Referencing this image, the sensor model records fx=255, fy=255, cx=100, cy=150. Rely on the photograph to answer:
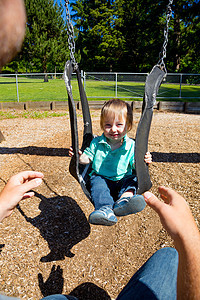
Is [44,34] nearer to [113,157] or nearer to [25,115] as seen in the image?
[25,115]

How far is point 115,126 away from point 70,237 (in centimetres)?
112

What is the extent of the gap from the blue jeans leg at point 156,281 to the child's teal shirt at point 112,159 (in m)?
0.99

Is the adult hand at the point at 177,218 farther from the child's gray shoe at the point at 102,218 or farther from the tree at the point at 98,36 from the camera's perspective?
the tree at the point at 98,36

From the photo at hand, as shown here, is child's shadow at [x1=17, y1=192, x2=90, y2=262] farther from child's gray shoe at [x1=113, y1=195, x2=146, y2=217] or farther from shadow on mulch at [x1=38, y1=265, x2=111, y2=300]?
child's gray shoe at [x1=113, y1=195, x2=146, y2=217]

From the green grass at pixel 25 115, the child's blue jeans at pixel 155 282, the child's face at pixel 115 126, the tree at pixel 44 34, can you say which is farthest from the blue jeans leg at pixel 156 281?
the tree at pixel 44 34

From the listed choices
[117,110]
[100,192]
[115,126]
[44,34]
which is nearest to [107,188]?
[100,192]

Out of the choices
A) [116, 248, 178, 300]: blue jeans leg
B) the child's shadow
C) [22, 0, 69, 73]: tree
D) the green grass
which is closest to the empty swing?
the child's shadow

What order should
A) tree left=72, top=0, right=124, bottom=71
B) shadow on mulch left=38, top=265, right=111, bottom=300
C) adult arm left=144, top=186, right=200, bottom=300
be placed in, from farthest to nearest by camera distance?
tree left=72, top=0, right=124, bottom=71
shadow on mulch left=38, top=265, right=111, bottom=300
adult arm left=144, top=186, right=200, bottom=300

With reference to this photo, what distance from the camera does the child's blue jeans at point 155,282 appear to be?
1.07 metres

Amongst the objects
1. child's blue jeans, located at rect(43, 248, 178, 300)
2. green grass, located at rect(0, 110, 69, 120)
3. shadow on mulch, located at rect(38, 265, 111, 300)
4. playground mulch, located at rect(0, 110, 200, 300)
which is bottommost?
shadow on mulch, located at rect(38, 265, 111, 300)

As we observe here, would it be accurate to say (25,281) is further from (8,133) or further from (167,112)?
(167,112)

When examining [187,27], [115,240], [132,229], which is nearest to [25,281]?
[115,240]

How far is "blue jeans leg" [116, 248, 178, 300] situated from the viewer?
1071mm

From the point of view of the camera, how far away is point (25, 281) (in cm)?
189
